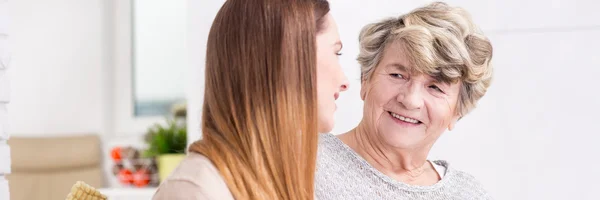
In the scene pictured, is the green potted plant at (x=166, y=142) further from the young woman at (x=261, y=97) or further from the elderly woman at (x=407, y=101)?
the young woman at (x=261, y=97)

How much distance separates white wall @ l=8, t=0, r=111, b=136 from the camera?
5.23 meters

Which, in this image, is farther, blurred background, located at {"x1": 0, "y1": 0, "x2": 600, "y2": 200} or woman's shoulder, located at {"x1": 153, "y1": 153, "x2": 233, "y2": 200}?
blurred background, located at {"x1": 0, "y1": 0, "x2": 600, "y2": 200}

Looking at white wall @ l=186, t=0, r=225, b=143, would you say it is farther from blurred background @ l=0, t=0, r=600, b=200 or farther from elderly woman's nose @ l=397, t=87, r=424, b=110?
elderly woman's nose @ l=397, t=87, r=424, b=110

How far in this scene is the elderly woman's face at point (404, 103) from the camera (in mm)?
1659

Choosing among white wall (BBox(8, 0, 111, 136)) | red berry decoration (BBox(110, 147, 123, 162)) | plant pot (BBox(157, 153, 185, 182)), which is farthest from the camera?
white wall (BBox(8, 0, 111, 136))

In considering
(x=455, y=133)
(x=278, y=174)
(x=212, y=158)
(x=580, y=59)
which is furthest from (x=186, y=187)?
(x=580, y=59)

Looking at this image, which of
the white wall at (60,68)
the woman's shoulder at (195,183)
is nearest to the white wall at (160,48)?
the white wall at (60,68)

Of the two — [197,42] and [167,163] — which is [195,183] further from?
[167,163]

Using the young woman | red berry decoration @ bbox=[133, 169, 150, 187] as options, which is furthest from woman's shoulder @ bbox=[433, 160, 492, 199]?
red berry decoration @ bbox=[133, 169, 150, 187]

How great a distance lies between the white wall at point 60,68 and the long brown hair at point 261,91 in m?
4.56

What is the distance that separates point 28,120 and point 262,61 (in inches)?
185

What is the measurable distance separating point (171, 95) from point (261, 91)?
4528mm

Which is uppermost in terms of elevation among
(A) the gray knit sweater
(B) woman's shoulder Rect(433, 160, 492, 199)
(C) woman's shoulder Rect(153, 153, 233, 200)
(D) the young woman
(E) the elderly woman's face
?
(D) the young woman

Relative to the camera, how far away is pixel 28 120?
17.4 feet
